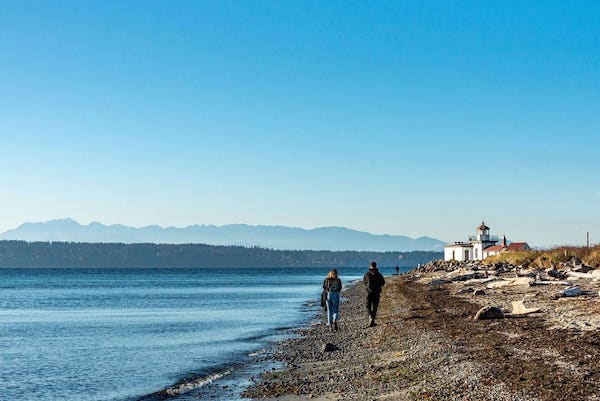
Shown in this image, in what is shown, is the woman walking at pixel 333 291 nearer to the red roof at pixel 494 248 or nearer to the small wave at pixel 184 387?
the small wave at pixel 184 387

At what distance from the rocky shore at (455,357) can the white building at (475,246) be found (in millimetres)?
94282

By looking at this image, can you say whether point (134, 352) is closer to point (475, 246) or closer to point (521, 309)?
point (521, 309)

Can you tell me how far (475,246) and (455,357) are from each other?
11156 cm

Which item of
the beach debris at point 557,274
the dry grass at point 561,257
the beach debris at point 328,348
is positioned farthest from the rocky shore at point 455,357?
the dry grass at point 561,257

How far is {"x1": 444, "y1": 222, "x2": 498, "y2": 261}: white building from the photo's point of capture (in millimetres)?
121812

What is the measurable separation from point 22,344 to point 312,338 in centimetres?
1337

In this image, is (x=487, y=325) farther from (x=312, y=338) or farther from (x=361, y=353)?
(x=312, y=338)

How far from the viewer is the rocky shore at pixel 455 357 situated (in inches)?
513

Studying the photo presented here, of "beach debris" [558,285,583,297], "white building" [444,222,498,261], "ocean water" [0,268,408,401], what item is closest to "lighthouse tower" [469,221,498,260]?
"white building" [444,222,498,261]

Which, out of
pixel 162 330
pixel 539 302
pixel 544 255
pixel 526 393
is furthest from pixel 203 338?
pixel 544 255

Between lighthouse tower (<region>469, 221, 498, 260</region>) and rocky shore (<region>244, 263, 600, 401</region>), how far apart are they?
93.8m

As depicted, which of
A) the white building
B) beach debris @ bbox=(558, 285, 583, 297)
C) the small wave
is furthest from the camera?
the white building

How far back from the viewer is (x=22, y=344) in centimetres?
3017

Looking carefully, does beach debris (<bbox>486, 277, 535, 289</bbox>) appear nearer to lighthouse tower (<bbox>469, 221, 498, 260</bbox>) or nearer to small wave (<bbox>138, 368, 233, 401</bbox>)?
small wave (<bbox>138, 368, 233, 401</bbox>)
